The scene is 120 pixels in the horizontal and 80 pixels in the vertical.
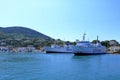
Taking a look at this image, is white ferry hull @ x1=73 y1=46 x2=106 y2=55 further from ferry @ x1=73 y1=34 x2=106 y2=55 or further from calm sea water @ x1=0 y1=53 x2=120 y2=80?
calm sea water @ x1=0 y1=53 x2=120 y2=80

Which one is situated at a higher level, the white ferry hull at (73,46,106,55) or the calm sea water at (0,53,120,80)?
the white ferry hull at (73,46,106,55)

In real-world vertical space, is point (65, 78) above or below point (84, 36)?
below

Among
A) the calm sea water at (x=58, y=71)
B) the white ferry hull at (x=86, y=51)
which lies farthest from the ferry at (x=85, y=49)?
the calm sea water at (x=58, y=71)

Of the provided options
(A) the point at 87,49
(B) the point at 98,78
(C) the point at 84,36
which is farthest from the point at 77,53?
(B) the point at 98,78

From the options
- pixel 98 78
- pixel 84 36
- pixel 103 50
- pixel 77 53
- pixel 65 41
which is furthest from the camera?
pixel 65 41

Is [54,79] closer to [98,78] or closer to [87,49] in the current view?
[98,78]

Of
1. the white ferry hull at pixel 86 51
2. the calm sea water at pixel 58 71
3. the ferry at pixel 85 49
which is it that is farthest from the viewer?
the ferry at pixel 85 49

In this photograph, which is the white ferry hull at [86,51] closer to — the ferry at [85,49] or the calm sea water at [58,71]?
the ferry at [85,49]

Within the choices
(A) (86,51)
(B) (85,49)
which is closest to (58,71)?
(B) (85,49)

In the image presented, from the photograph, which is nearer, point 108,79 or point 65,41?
point 108,79

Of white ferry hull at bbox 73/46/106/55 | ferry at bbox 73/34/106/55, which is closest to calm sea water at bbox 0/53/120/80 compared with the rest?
white ferry hull at bbox 73/46/106/55

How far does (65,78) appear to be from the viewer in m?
28.9

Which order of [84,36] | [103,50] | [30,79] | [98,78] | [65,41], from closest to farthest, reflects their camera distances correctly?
[30,79], [98,78], [84,36], [103,50], [65,41]

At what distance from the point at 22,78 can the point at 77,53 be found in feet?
232
